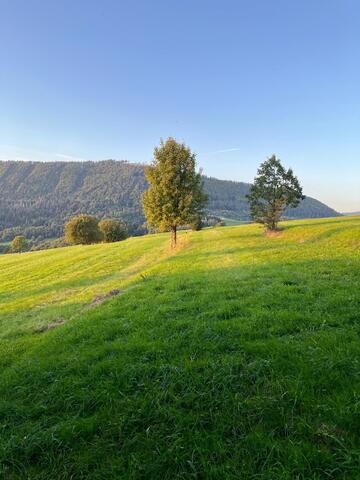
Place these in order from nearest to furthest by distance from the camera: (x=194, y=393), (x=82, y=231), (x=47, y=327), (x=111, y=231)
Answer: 1. (x=194, y=393)
2. (x=47, y=327)
3. (x=82, y=231)
4. (x=111, y=231)

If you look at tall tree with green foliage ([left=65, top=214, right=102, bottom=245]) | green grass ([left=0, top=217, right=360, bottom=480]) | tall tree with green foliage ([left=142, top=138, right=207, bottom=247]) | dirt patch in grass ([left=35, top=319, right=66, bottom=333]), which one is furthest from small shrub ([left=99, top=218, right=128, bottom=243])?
green grass ([left=0, top=217, right=360, bottom=480])

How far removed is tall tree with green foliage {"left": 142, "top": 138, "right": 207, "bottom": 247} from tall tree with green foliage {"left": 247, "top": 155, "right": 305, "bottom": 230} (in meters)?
6.95

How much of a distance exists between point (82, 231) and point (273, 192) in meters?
62.5

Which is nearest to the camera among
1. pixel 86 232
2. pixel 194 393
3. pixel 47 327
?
pixel 194 393

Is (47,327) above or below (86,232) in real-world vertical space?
below

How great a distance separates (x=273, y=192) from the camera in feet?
116

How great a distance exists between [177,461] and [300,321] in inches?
204

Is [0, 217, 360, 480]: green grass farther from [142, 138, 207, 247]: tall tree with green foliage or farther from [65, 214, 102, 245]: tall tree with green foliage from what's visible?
[65, 214, 102, 245]: tall tree with green foliage

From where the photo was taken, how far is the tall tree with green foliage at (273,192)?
34844 mm

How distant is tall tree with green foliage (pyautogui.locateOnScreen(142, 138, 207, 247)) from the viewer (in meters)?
33.0

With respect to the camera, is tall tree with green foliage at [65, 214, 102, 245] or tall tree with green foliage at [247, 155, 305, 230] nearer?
tall tree with green foliage at [247, 155, 305, 230]

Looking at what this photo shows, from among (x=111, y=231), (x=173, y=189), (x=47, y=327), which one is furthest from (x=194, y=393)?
(x=111, y=231)

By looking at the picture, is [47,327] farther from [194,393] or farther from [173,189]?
[173,189]

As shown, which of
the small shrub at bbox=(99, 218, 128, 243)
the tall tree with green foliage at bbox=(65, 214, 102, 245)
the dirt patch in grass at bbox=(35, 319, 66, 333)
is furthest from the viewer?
the small shrub at bbox=(99, 218, 128, 243)
